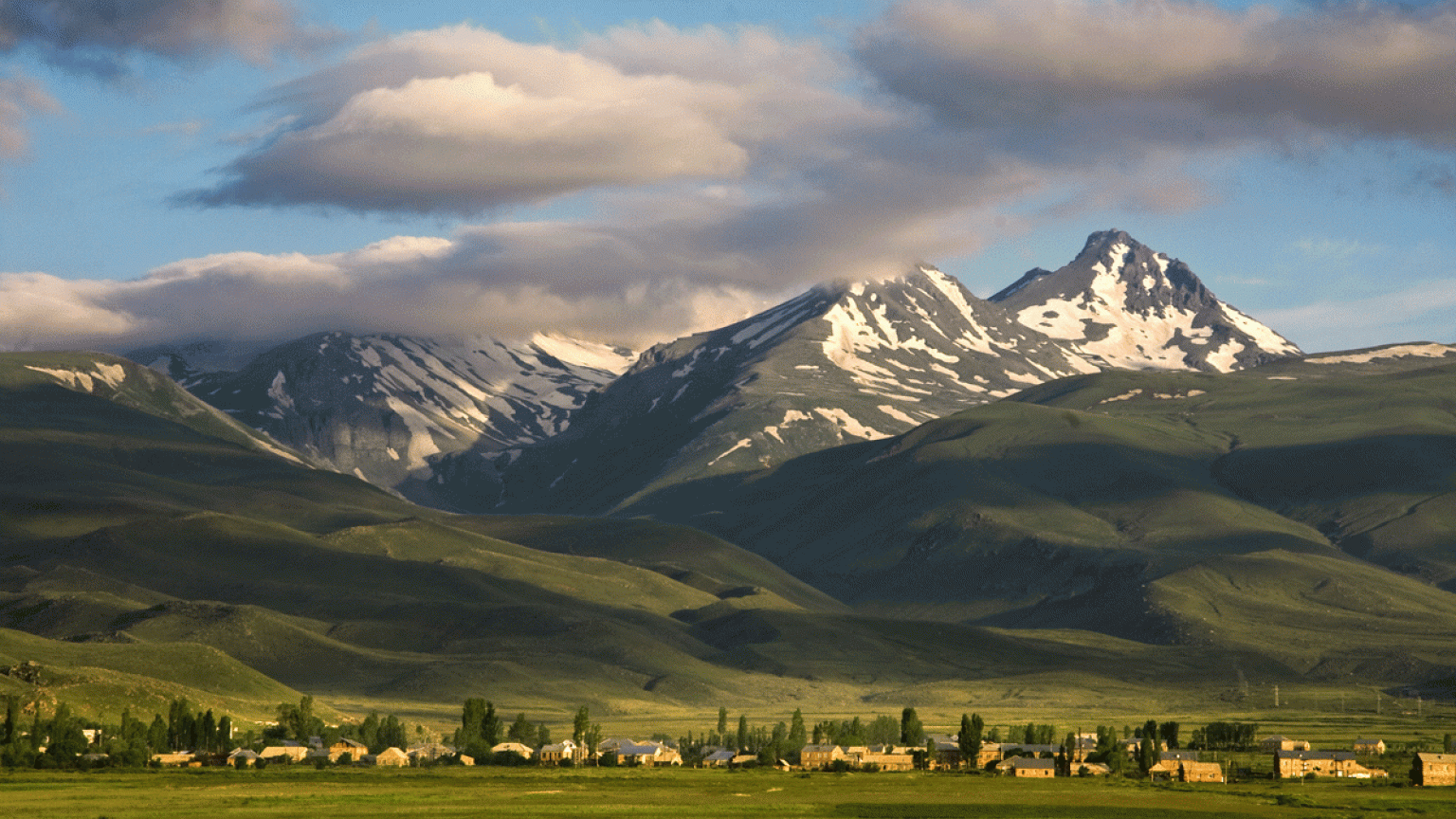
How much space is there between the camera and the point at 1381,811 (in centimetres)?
15212

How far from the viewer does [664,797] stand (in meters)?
169

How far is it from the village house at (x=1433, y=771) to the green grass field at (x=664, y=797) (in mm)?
6424

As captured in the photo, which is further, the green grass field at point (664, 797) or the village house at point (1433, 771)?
the village house at point (1433, 771)

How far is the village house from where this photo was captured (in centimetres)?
19375

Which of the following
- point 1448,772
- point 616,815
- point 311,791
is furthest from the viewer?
point 1448,772

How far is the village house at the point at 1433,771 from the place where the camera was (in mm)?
193750

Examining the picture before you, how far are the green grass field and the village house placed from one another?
6.42 meters

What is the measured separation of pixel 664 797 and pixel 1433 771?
81856 millimetres

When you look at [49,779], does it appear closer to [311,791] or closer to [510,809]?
[311,791]

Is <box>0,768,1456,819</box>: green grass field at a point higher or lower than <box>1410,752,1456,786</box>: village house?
lower

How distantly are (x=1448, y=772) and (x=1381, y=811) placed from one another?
49444mm

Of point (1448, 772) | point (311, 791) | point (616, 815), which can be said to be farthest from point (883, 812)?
point (1448, 772)

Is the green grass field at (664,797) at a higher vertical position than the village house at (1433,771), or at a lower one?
lower

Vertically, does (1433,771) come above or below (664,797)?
above
